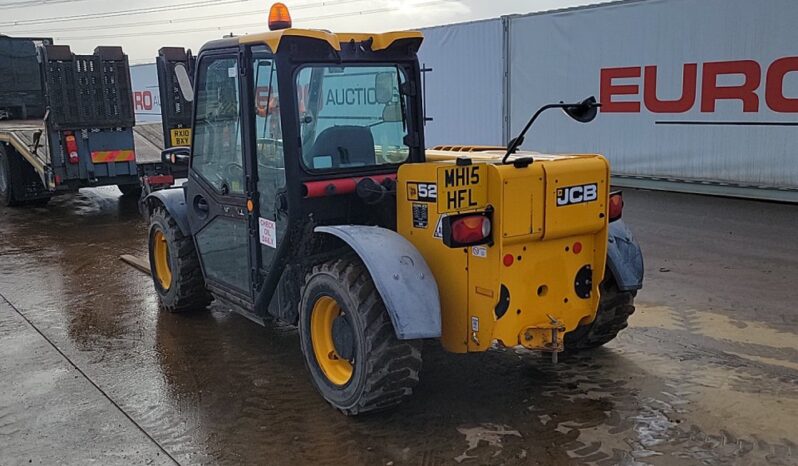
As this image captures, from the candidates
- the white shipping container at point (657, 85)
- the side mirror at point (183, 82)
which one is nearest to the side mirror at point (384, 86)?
the side mirror at point (183, 82)

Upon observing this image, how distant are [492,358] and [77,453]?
255 cm

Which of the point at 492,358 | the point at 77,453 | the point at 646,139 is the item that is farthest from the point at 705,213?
the point at 77,453

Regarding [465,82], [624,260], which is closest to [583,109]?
[624,260]

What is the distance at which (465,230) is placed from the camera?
3.69 meters

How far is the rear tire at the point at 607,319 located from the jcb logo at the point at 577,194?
2.33ft

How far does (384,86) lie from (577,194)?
1.45 meters

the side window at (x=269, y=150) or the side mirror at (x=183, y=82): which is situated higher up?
the side mirror at (x=183, y=82)

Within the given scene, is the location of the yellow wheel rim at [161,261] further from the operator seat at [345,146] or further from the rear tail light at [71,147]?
the rear tail light at [71,147]

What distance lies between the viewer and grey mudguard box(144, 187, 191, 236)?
5928 mm

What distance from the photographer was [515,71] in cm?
1379

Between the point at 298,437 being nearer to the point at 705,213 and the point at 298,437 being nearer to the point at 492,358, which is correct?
the point at 492,358

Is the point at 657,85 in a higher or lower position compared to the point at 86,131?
higher

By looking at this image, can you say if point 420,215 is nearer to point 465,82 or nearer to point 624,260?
point 624,260

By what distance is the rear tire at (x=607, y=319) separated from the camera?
4691mm
